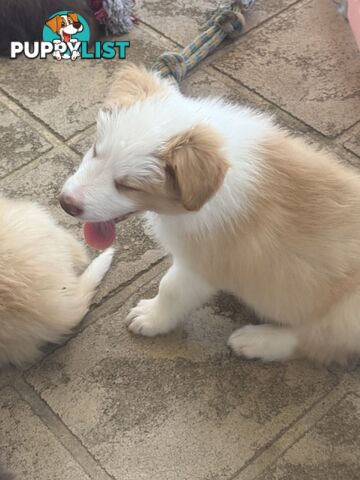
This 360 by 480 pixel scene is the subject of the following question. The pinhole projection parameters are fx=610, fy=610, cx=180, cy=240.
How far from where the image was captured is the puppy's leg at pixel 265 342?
2.10m

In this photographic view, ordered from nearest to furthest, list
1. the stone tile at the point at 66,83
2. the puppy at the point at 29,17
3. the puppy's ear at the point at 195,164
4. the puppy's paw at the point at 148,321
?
the puppy's ear at the point at 195,164, the puppy's paw at the point at 148,321, the stone tile at the point at 66,83, the puppy at the point at 29,17

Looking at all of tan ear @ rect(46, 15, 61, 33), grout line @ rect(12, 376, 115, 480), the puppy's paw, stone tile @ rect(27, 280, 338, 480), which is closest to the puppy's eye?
the puppy's paw

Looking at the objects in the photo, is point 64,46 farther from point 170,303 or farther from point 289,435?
point 289,435

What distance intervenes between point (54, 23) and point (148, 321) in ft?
5.94

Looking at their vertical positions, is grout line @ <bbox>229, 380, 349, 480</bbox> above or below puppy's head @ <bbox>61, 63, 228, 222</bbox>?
below

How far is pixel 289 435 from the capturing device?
2035 millimetres

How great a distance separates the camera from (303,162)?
5.91 feet

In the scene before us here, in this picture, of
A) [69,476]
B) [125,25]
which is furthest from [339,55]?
[69,476]

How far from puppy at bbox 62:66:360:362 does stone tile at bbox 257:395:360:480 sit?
21 centimetres

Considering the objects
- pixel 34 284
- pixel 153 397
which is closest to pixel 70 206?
pixel 34 284

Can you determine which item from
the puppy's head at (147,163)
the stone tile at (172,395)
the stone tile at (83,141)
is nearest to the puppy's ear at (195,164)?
the puppy's head at (147,163)

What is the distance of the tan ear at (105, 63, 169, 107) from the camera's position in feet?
5.48

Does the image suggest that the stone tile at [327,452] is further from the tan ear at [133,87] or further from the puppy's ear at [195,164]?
the tan ear at [133,87]

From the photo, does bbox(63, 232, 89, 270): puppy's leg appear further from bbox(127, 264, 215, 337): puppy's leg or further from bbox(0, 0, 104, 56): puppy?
bbox(0, 0, 104, 56): puppy
